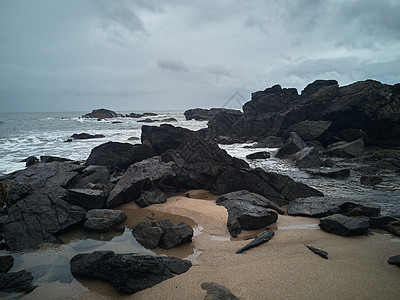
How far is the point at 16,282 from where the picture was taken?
13.7ft

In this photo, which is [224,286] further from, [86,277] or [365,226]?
[365,226]

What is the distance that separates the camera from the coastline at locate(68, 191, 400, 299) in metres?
3.69

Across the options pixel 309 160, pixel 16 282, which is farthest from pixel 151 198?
pixel 309 160

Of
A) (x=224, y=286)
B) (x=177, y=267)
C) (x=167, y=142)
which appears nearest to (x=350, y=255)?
(x=224, y=286)

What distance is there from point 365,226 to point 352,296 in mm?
2880

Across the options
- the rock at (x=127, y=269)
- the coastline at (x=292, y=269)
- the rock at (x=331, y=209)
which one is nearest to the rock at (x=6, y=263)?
the rock at (x=127, y=269)

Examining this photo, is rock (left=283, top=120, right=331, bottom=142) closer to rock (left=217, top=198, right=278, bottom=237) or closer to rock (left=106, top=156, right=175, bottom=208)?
rock (left=106, top=156, right=175, bottom=208)

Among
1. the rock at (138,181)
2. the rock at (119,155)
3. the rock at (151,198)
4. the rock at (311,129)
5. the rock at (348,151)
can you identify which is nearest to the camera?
the rock at (138,181)

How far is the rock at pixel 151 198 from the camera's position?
333 inches

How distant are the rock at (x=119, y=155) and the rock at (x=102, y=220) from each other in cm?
707

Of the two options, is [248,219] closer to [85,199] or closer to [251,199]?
[251,199]

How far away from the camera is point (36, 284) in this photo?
4.23 m

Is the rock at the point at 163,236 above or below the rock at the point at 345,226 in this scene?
below

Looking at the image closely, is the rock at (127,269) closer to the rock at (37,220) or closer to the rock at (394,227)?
the rock at (37,220)
